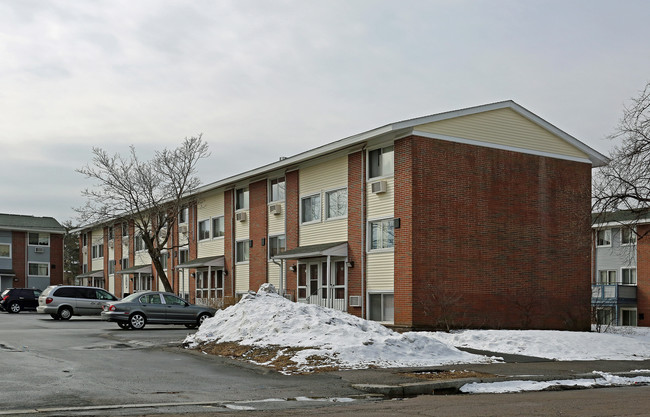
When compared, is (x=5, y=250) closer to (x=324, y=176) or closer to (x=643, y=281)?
(x=324, y=176)

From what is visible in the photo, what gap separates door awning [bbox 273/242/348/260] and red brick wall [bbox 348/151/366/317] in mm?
322

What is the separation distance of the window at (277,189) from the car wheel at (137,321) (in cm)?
1022

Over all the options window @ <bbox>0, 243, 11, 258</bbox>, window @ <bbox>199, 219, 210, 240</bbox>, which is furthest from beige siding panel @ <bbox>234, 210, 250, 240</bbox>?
window @ <bbox>0, 243, 11, 258</bbox>

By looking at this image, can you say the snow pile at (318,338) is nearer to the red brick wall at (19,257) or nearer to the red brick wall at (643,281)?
the red brick wall at (643,281)

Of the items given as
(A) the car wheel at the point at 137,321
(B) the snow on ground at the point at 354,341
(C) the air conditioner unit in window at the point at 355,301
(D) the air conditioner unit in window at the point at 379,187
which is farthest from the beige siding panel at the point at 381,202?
(A) the car wheel at the point at 137,321

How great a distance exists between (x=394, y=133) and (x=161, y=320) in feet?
36.5

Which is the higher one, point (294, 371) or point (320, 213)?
point (320, 213)

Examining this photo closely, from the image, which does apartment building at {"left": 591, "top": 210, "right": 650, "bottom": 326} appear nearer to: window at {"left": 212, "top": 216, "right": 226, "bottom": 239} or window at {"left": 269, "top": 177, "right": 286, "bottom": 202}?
window at {"left": 269, "top": 177, "right": 286, "bottom": 202}

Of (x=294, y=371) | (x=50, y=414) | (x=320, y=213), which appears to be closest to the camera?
(x=50, y=414)

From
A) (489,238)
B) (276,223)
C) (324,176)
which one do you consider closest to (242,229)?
(276,223)

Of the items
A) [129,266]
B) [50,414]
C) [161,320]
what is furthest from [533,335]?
[129,266]

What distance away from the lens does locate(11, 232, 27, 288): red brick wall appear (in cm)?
7075

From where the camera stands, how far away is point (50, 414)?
32.1 feet

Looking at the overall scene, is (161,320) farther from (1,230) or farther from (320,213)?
(1,230)
